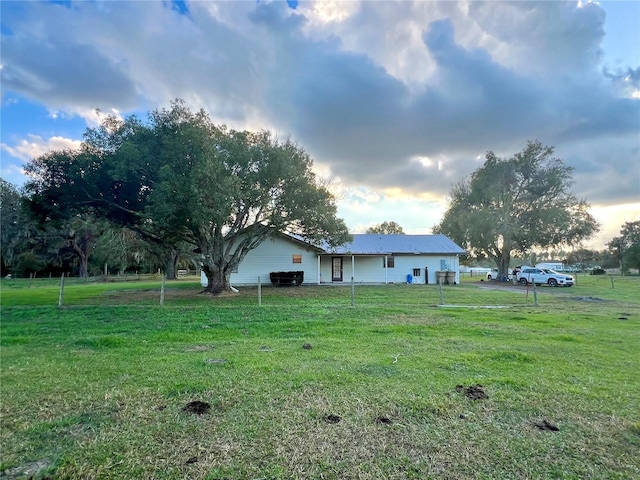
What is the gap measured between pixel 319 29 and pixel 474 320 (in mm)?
11159

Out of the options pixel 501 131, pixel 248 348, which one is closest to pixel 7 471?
pixel 248 348

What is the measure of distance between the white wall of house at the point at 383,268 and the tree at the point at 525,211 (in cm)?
663

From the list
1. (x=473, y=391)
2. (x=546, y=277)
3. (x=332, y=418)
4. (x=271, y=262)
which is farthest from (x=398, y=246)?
(x=332, y=418)

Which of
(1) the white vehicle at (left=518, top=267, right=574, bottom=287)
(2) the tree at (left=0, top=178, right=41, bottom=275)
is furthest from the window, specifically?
(2) the tree at (left=0, top=178, right=41, bottom=275)

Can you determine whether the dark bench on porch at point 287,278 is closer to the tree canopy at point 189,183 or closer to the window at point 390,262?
the tree canopy at point 189,183

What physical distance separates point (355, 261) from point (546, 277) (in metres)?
14.4

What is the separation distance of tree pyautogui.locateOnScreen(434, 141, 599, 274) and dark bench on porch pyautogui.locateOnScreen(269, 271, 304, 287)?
56.7 ft

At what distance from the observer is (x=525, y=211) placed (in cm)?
3106

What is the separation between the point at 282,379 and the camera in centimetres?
437

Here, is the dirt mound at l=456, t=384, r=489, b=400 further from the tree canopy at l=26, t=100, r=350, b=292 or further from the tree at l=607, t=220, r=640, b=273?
the tree at l=607, t=220, r=640, b=273

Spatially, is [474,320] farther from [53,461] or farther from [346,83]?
[346,83]

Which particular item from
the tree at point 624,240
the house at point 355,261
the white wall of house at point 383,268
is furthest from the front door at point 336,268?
the tree at point 624,240

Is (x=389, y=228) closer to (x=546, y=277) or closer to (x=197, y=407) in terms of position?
(x=546, y=277)

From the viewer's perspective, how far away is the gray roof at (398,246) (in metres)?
26.3
